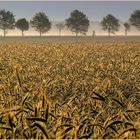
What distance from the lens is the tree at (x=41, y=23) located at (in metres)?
149

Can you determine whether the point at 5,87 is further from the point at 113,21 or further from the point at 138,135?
the point at 113,21

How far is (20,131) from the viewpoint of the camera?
14.6ft

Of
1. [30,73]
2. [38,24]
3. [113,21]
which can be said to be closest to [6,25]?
[38,24]

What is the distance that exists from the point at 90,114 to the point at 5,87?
273cm

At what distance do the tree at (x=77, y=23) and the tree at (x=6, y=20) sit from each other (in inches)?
736

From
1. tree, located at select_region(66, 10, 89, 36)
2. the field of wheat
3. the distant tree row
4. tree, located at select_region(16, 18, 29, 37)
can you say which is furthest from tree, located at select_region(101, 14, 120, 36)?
the field of wheat

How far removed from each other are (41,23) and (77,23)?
502 inches

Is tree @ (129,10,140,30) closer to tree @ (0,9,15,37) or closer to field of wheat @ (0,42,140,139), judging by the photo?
tree @ (0,9,15,37)

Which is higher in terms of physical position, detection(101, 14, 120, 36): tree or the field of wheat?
detection(101, 14, 120, 36): tree

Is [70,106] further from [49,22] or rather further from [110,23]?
[110,23]

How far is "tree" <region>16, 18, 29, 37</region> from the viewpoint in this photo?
145375 millimetres

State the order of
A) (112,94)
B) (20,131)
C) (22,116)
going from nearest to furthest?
(20,131) < (22,116) < (112,94)

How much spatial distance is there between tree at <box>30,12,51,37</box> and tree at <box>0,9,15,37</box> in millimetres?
9006

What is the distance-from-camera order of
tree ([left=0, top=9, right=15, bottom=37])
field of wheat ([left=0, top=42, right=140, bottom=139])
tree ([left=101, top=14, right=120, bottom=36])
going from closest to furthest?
field of wheat ([left=0, top=42, right=140, bottom=139]) < tree ([left=0, top=9, right=15, bottom=37]) < tree ([left=101, top=14, right=120, bottom=36])
